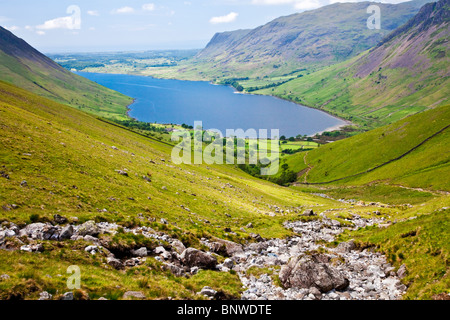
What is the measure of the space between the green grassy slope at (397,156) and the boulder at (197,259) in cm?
9508

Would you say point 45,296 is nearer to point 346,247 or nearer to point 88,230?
point 88,230

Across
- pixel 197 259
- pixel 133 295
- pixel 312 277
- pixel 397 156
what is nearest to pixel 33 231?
pixel 133 295

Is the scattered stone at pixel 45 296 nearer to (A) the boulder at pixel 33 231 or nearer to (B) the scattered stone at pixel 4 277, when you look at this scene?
(B) the scattered stone at pixel 4 277

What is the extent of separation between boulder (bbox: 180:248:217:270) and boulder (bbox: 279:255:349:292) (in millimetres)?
5925

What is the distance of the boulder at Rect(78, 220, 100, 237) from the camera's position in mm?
21000

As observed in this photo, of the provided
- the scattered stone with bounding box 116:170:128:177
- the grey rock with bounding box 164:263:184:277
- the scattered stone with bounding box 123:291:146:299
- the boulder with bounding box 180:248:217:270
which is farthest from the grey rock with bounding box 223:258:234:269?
the scattered stone with bounding box 116:170:128:177

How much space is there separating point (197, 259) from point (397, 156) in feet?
443

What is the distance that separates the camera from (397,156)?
12775 centimetres

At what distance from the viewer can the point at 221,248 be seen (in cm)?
2709

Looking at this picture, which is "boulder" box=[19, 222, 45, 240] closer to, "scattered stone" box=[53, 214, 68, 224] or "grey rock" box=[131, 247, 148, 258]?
"scattered stone" box=[53, 214, 68, 224]

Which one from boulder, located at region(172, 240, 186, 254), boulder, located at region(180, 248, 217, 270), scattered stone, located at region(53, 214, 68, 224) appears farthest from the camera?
boulder, located at region(172, 240, 186, 254)

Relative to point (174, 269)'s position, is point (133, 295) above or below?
above

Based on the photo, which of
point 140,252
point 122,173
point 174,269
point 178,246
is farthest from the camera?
point 122,173
